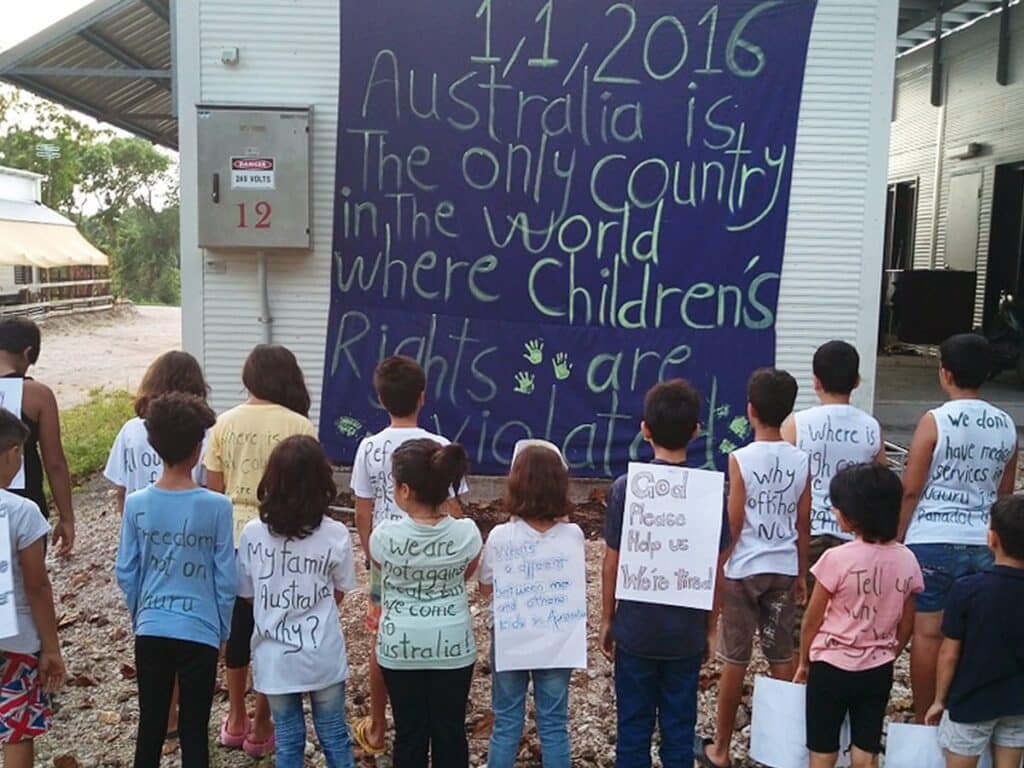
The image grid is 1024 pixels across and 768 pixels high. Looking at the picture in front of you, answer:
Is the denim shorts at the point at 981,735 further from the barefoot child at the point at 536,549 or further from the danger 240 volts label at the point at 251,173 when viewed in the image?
the danger 240 volts label at the point at 251,173

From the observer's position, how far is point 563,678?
339 centimetres

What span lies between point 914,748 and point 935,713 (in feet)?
0.44

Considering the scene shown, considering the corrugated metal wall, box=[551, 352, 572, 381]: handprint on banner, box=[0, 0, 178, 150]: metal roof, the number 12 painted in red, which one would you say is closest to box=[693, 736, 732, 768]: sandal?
box=[551, 352, 572, 381]: handprint on banner

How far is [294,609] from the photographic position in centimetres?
321

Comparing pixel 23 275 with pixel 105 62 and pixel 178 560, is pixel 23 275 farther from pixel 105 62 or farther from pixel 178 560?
pixel 178 560

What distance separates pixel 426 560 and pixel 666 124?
15.3ft

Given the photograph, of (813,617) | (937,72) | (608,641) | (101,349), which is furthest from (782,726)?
(101,349)

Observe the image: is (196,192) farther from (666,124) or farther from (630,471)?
(630,471)

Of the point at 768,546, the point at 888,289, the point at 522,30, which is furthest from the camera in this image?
the point at 888,289

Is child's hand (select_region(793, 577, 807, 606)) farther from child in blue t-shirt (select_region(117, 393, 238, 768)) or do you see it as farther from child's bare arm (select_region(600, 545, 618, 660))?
child in blue t-shirt (select_region(117, 393, 238, 768))

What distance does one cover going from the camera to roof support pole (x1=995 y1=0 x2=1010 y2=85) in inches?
549

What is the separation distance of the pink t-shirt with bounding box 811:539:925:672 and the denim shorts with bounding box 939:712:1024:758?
0.29 metres

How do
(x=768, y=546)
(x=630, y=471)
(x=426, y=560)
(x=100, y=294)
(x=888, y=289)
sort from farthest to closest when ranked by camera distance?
(x=100, y=294) → (x=888, y=289) → (x=768, y=546) → (x=630, y=471) → (x=426, y=560)

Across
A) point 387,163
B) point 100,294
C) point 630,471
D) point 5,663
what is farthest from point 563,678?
point 100,294
